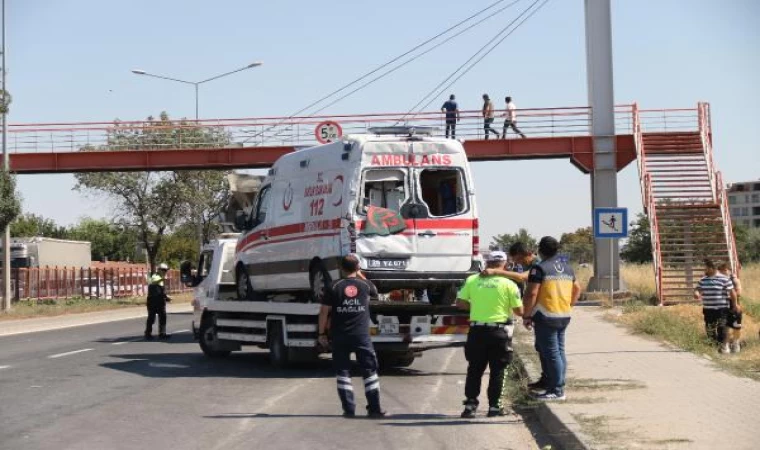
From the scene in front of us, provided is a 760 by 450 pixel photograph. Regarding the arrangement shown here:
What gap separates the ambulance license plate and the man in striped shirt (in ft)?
18.6

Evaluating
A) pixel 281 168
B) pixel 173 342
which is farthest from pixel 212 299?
pixel 173 342

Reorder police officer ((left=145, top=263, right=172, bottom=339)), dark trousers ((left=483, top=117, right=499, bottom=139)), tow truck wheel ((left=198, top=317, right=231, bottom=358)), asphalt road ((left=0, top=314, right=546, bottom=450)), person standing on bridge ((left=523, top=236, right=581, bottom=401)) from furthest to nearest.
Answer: dark trousers ((left=483, top=117, right=499, bottom=139)), police officer ((left=145, top=263, right=172, bottom=339)), tow truck wheel ((left=198, top=317, right=231, bottom=358)), person standing on bridge ((left=523, top=236, right=581, bottom=401)), asphalt road ((left=0, top=314, right=546, bottom=450))

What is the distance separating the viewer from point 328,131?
3816 centimetres

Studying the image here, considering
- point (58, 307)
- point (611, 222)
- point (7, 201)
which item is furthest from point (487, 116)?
point (58, 307)

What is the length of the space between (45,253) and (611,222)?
4057cm

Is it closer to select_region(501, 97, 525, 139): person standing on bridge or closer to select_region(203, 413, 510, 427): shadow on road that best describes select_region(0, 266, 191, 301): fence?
select_region(501, 97, 525, 139): person standing on bridge

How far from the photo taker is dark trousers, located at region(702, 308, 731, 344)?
1972 cm

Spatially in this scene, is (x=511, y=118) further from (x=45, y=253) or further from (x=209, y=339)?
(x=45, y=253)

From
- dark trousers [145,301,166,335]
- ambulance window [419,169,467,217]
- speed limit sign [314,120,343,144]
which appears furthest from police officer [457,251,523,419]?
speed limit sign [314,120,343,144]

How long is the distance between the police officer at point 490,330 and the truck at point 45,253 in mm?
51900

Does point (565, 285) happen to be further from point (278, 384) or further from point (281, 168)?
point (281, 168)

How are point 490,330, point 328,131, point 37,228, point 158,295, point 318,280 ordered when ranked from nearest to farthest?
point 490,330, point 318,280, point 158,295, point 328,131, point 37,228

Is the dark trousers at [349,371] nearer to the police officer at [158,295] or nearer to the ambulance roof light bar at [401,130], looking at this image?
the ambulance roof light bar at [401,130]

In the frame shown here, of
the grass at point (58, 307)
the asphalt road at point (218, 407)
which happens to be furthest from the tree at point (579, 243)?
the asphalt road at point (218, 407)
